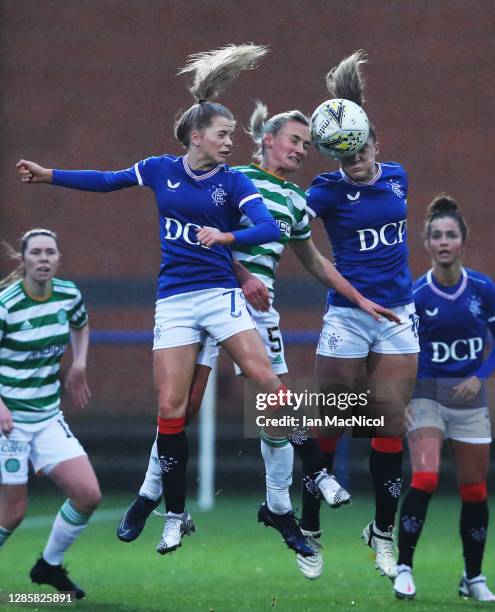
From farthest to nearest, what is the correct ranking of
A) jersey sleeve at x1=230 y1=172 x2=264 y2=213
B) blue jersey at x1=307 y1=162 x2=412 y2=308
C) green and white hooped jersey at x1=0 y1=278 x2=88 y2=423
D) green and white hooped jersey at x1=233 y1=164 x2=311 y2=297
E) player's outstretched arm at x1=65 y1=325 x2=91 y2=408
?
player's outstretched arm at x1=65 y1=325 x2=91 y2=408 < green and white hooped jersey at x1=0 y1=278 x2=88 y2=423 < blue jersey at x1=307 y1=162 x2=412 y2=308 < green and white hooped jersey at x1=233 y1=164 x2=311 y2=297 < jersey sleeve at x1=230 y1=172 x2=264 y2=213

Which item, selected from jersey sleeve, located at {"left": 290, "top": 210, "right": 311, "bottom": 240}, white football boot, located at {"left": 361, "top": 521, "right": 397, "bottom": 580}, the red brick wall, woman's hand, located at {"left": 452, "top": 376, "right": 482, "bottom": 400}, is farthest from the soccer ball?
the red brick wall

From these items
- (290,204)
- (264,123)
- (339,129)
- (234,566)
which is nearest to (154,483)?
(290,204)

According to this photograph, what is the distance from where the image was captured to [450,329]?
28.1 ft

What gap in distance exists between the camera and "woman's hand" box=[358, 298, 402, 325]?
287 inches

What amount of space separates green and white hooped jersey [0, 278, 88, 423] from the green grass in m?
1.29

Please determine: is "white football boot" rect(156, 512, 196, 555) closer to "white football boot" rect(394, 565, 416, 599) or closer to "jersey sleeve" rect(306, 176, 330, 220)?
"jersey sleeve" rect(306, 176, 330, 220)

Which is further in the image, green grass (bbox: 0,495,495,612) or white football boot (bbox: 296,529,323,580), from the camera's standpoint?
green grass (bbox: 0,495,495,612)

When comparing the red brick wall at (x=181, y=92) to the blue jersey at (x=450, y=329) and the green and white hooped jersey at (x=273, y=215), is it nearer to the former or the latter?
the blue jersey at (x=450, y=329)

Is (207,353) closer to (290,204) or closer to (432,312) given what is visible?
(290,204)

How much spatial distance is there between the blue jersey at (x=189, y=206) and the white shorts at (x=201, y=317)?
48 millimetres

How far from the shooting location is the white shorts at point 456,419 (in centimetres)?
862

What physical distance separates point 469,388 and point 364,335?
1.18 meters

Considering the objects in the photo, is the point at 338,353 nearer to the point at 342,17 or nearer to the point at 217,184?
the point at 217,184

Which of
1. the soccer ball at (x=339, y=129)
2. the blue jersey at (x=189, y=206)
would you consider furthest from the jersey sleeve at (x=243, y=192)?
the soccer ball at (x=339, y=129)
